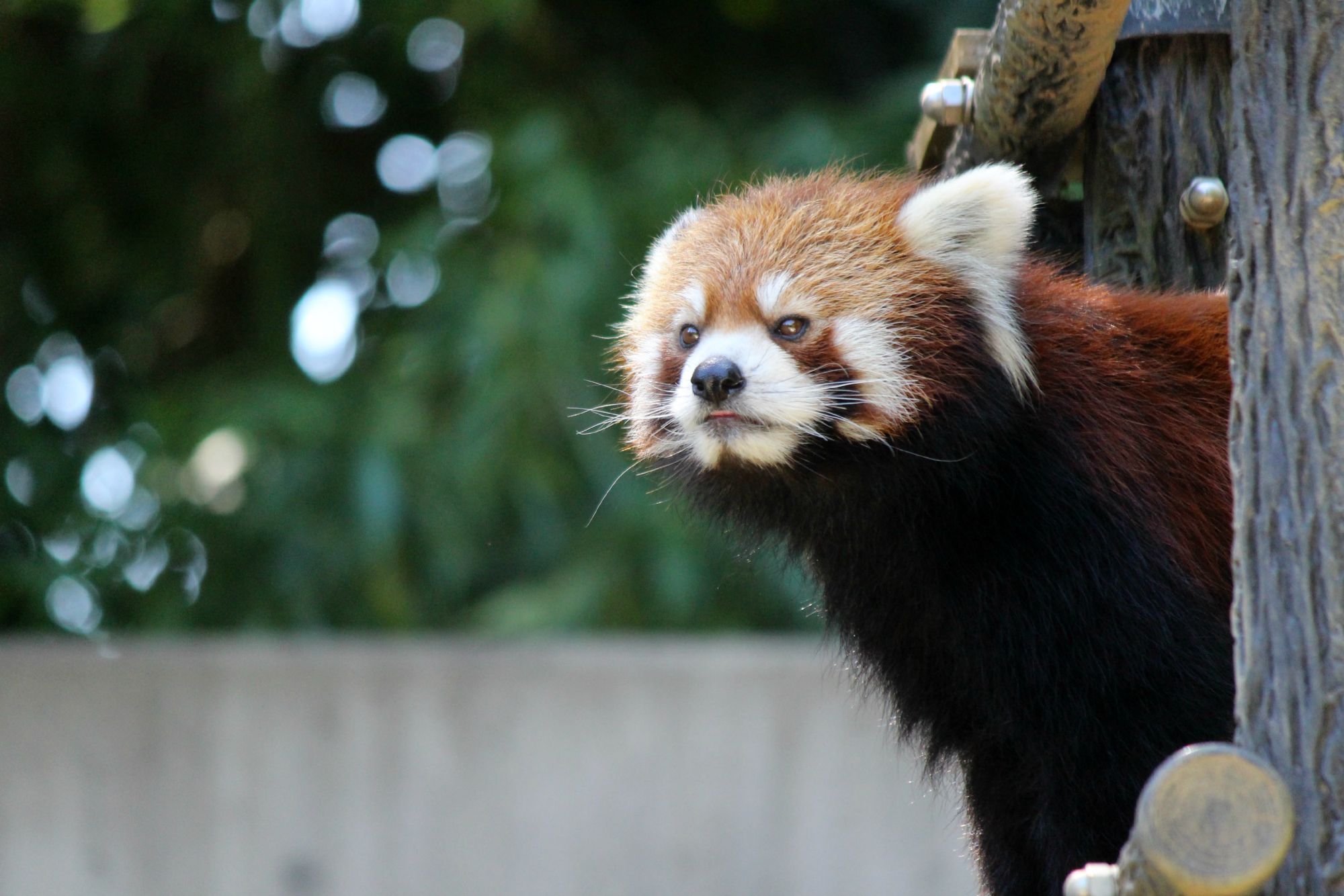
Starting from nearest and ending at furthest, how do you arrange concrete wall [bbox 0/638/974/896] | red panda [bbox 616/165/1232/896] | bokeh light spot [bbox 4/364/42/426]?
red panda [bbox 616/165/1232/896] < concrete wall [bbox 0/638/974/896] < bokeh light spot [bbox 4/364/42/426]

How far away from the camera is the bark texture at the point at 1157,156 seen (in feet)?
7.62

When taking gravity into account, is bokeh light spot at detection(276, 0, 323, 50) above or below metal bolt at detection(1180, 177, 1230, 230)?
above

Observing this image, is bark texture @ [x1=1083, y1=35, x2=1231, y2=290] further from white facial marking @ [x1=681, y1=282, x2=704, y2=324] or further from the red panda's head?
white facial marking @ [x1=681, y1=282, x2=704, y2=324]

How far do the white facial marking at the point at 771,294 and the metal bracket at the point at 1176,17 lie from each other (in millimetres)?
636

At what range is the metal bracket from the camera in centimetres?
226

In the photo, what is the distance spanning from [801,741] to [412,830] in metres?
1.23

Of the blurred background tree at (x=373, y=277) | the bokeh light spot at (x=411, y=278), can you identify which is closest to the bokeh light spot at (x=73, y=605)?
the blurred background tree at (x=373, y=277)

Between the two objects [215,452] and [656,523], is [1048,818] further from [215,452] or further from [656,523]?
[215,452]

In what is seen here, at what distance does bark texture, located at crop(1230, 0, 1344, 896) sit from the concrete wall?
10.7 ft

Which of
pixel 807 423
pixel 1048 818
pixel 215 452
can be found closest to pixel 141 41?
pixel 215 452

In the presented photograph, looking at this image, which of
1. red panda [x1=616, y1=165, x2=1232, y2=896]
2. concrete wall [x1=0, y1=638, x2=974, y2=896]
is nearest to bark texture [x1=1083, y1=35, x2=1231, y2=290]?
red panda [x1=616, y1=165, x2=1232, y2=896]

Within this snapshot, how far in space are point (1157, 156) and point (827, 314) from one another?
59 centimetres

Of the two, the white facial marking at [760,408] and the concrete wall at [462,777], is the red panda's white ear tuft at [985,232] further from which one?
the concrete wall at [462,777]

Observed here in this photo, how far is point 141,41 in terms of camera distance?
233 inches
